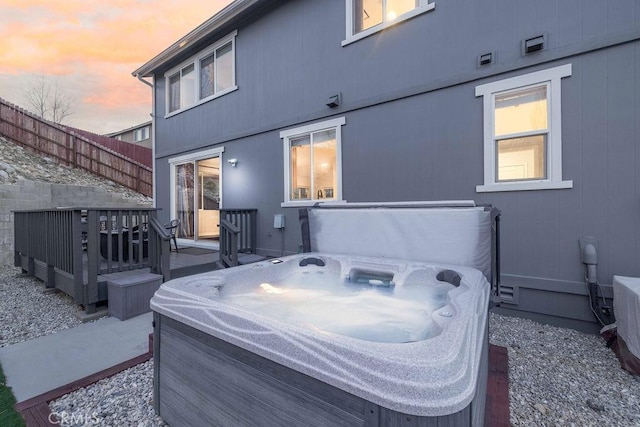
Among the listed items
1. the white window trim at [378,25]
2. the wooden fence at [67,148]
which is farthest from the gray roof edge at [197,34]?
the wooden fence at [67,148]

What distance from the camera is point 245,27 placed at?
5.89 metres

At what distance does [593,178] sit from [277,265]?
3185mm

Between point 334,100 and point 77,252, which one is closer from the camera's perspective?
point 77,252

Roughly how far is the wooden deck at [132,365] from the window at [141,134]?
1900 cm

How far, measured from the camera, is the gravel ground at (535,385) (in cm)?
174

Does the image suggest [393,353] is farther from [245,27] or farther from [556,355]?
[245,27]

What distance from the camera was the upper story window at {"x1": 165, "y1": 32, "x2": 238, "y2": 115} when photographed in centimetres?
632

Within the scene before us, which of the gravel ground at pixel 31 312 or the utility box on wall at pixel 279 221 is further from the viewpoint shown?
the utility box on wall at pixel 279 221

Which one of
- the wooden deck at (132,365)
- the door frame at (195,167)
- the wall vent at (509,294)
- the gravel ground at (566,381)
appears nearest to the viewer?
the wooden deck at (132,365)

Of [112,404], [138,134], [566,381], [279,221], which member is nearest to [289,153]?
[279,221]

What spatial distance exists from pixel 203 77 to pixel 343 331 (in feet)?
21.9

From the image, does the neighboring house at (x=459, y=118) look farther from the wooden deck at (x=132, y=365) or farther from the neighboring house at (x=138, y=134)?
the neighboring house at (x=138, y=134)

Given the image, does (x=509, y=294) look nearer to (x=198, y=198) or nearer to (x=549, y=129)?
(x=549, y=129)

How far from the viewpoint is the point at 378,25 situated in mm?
4250
